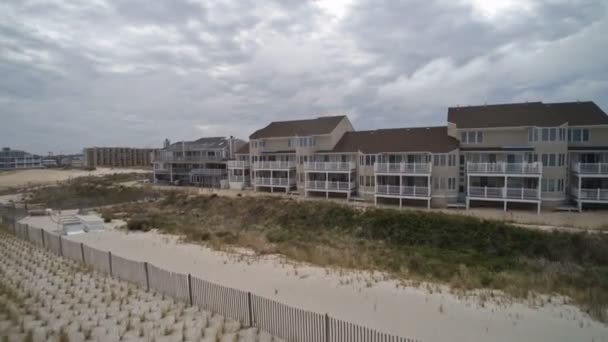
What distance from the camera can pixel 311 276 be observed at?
14.7 m

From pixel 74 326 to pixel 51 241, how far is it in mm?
12781

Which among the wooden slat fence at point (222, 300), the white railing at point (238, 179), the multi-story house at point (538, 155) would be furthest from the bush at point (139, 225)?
the multi-story house at point (538, 155)

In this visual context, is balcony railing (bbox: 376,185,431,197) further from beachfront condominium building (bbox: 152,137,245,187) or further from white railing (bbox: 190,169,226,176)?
white railing (bbox: 190,169,226,176)

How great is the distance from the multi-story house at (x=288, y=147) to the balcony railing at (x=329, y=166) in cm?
65

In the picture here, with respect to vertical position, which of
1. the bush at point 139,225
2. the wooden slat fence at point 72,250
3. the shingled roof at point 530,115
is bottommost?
the bush at point 139,225

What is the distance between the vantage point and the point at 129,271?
43.3 ft

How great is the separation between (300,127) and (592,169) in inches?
1129

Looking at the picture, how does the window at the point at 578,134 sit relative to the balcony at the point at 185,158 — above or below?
above

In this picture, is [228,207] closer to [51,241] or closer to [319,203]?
[319,203]

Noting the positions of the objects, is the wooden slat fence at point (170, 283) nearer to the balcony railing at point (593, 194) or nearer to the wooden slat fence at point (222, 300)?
the wooden slat fence at point (222, 300)

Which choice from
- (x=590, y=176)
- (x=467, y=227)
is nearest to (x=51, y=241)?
(x=467, y=227)

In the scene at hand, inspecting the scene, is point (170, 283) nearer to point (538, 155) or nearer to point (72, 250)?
point (72, 250)

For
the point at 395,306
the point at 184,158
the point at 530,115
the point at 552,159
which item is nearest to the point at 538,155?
the point at 552,159

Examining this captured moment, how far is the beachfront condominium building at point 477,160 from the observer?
2575 cm
